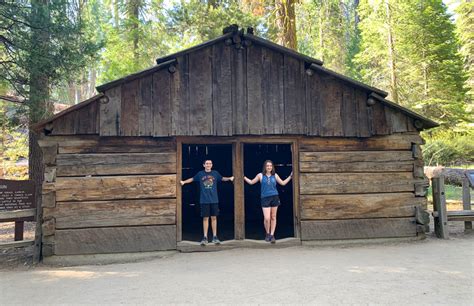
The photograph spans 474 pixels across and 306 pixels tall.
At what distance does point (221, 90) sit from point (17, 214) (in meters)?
4.99

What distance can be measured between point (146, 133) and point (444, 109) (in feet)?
69.5

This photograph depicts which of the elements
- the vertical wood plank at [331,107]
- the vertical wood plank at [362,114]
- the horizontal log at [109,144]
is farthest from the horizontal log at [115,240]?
the vertical wood plank at [362,114]

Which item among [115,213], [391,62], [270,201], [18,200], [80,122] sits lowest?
[115,213]

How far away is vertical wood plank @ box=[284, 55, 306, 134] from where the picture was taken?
24.7 ft

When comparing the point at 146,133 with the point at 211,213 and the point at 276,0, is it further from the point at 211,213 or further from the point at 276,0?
the point at 276,0

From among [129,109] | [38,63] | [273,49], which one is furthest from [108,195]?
[38,63]

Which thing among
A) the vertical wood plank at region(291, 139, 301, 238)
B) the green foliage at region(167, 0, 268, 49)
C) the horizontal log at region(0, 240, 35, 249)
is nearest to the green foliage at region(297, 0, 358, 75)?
the green foliage at region(167, 0, 268, 49)

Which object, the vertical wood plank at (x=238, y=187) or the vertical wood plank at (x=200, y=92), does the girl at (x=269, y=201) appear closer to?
the vertical wood plank at (x=238, y=187)

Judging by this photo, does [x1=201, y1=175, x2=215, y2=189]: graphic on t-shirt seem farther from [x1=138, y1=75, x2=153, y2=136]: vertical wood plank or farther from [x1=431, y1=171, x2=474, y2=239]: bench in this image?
→ [x1=431, y1=171, x2=474, y2=239]: bench

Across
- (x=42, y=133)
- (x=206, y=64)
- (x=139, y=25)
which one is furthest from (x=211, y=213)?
(x=139, y=25)

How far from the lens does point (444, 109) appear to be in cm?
2175

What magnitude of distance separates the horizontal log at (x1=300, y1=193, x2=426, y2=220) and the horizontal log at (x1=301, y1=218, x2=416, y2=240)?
11cm

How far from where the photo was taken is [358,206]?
7.73 metres

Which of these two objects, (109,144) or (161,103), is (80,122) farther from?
(161,103)
